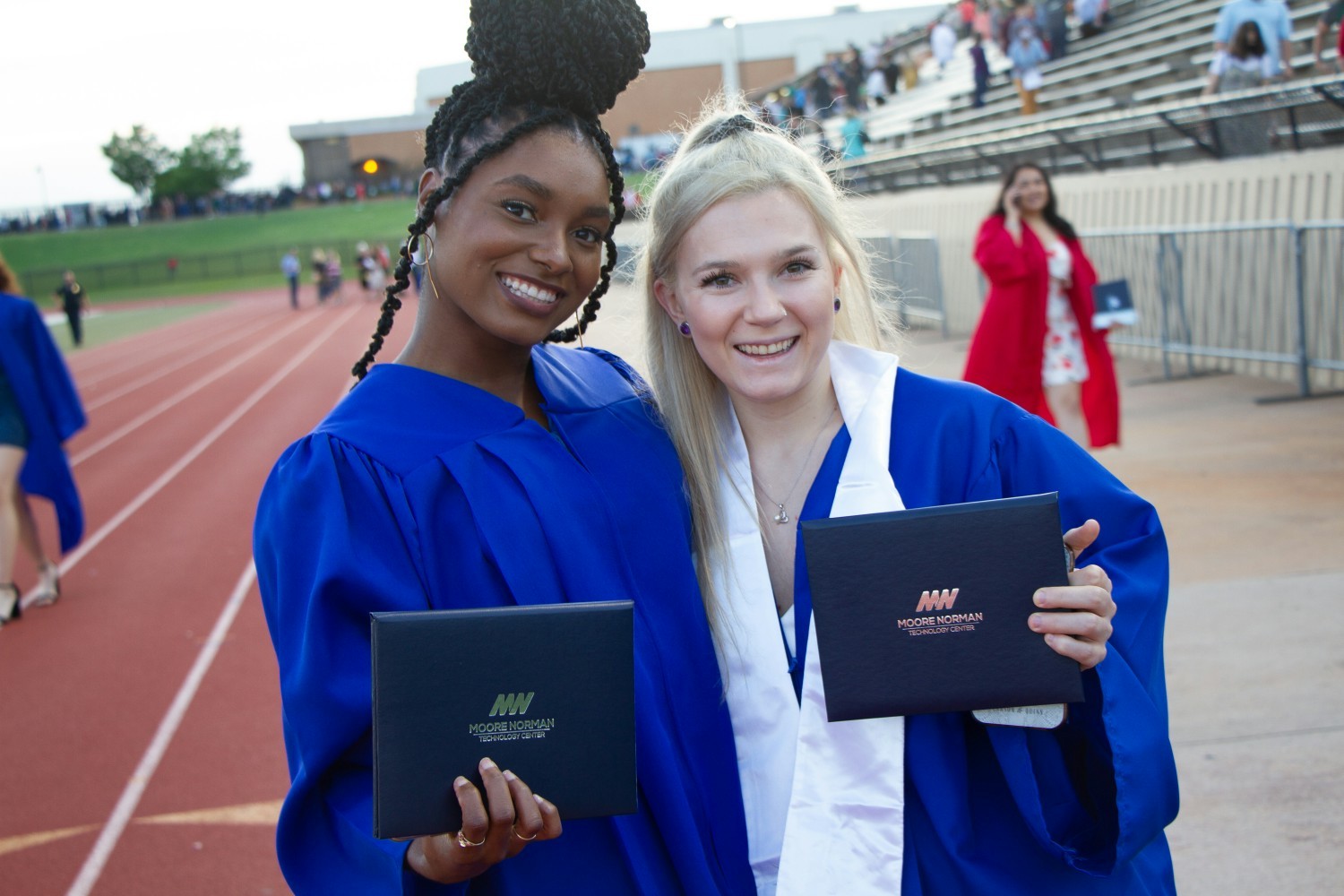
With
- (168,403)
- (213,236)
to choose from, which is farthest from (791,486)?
(213,236)

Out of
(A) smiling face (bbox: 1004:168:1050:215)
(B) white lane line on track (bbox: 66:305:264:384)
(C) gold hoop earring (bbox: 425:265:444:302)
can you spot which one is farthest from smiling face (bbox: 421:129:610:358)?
(B) white lane line on track (bbox: 66:305:264:384)

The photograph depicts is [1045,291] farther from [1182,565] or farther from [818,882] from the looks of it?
[818,882]

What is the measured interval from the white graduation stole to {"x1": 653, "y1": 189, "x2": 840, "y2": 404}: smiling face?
0.40ft

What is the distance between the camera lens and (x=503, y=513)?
1.82m

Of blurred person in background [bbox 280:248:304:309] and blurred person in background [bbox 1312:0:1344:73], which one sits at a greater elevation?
blurred person in background [bbox 1312:0:1344:73]

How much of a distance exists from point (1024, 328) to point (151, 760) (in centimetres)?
454

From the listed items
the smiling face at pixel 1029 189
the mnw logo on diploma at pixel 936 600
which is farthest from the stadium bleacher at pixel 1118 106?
the mnw logo on diploma at pixel 936 600

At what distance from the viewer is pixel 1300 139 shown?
9.48 m

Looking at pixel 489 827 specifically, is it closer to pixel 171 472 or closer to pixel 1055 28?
pixel 171 472

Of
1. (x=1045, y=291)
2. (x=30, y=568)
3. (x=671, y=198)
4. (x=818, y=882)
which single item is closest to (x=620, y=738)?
(x=818, y=882)

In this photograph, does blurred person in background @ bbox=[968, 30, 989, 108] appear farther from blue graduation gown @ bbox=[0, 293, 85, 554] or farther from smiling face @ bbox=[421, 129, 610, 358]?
smiling face @ bbox=[421, 129, 610, 358]

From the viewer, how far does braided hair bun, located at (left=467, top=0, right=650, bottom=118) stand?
1.95 metres

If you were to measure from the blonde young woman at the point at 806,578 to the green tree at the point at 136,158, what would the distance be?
108 metres

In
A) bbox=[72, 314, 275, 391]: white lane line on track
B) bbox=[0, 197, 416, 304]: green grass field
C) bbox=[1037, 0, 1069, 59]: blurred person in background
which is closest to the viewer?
bbox=[1037, 0, 1069, 59]: blurred person in background
